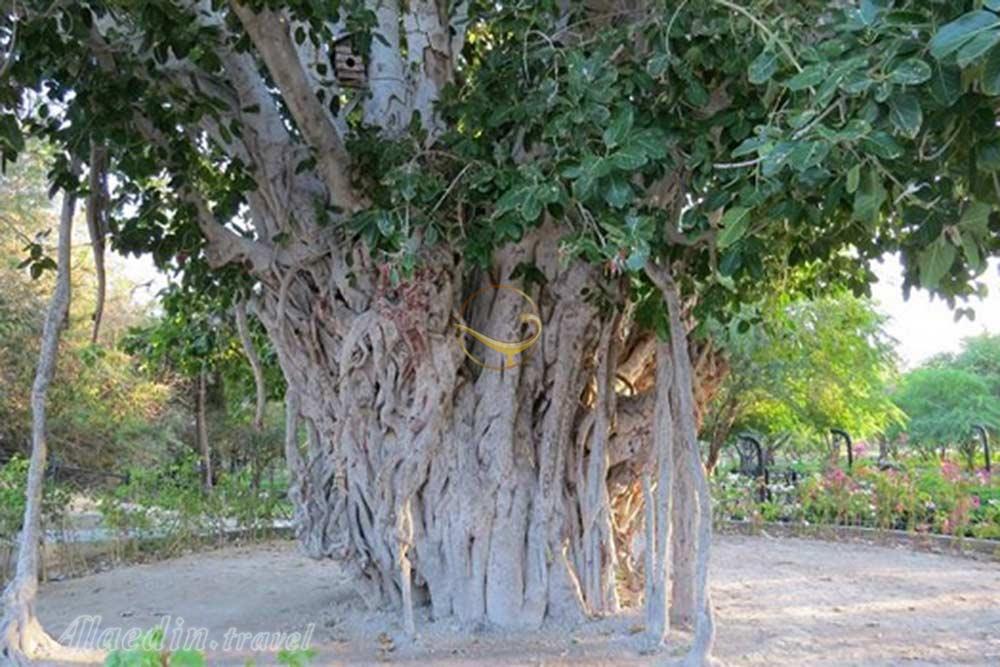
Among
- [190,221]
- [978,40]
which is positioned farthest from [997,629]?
[190,221]

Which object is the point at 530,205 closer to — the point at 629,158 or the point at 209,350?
the point at 629,158

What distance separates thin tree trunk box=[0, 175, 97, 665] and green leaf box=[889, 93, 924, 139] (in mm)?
2967

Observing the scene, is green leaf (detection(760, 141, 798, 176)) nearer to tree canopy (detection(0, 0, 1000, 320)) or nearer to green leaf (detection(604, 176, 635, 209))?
tree canopy (detection(0, 0, 1000, 320))

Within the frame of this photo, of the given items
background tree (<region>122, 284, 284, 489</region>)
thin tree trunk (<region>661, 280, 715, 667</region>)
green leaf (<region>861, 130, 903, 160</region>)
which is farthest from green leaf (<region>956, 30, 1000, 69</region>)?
background tree (<region>122, 284, 284, 489</region>)

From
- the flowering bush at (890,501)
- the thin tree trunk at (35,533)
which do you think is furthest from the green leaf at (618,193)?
the flowering bush at (890,501)

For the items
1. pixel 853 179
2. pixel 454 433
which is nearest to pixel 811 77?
pixel 853 179

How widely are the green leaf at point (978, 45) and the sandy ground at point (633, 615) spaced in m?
2.51

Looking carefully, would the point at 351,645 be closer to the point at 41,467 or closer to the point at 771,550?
the point at 41,467

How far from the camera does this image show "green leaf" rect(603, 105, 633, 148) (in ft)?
7.15

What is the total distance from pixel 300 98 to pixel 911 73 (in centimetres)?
226

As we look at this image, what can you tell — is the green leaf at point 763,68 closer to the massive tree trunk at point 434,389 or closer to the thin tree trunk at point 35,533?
the massive tree trunk at point 434,389

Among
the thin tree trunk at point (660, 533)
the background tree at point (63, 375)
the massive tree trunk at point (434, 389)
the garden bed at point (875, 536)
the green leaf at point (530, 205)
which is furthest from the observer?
the background tree at point (63, 375)

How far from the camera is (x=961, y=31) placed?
1.28 metres

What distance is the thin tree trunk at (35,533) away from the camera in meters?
2.88
